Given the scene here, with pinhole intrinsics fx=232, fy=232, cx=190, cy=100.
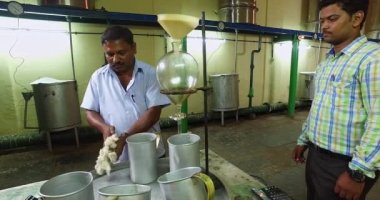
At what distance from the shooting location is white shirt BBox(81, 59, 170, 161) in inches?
49.3

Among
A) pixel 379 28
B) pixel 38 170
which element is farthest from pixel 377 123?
pixel 379 28

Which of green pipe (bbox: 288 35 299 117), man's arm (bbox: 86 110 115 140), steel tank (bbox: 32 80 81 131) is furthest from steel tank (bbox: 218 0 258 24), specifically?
man's arm (bbox: 86 110 115 140)

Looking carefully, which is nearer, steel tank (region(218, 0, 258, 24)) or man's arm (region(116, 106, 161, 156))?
man's arm (region(116, 106, 161, 156))

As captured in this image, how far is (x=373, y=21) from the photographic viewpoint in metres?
5.43

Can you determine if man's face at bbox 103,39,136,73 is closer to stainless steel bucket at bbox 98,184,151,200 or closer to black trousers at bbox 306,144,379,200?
stainless steel bucket at bbox 98,184,151,200

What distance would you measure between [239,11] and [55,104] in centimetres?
293

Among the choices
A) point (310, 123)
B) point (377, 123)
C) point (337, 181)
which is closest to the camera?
point (377, 123)

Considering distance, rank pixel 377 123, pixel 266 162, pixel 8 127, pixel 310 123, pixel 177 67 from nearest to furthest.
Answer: pixel 177 67, pixel 377 123, pixel 310 123, pixel 266 162, pixel 8 127

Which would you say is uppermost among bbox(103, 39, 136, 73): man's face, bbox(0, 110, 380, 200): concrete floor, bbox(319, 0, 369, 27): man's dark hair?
bbox(319, 0, 369, 27): man's dark hair

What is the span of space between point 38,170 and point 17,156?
0.58 metres

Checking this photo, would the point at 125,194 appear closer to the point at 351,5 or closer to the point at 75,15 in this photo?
the point at 351,5

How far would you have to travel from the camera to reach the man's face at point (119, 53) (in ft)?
3.75

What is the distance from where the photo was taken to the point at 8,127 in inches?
115

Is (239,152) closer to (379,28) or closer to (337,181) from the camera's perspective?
(337,181)
